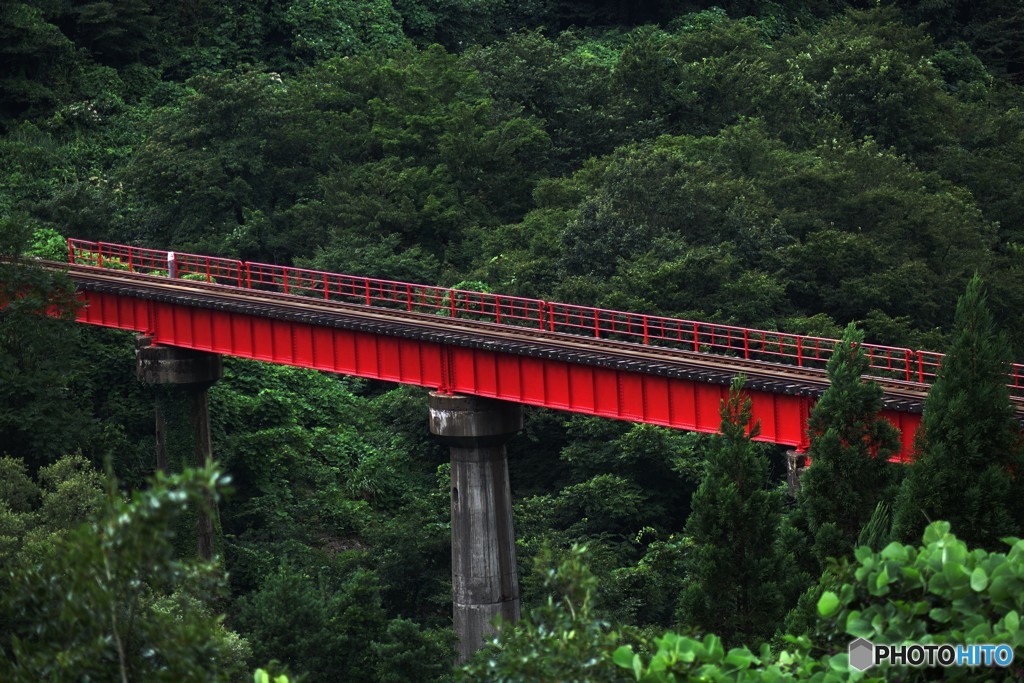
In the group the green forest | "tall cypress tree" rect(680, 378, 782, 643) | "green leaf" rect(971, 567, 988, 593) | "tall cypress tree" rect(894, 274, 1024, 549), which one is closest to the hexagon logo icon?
the green forest

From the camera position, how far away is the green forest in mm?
19500

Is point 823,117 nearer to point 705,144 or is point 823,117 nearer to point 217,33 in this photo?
point 705,144

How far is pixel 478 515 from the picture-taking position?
4531 centimetres

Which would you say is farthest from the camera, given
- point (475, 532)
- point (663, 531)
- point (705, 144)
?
point (705, 144)

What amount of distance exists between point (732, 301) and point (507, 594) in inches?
683

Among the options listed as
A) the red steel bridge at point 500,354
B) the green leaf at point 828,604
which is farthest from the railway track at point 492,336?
the green leaf at point 828,604

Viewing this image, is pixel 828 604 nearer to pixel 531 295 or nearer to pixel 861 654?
pixel 861 654

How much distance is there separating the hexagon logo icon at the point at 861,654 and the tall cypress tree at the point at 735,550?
955cm

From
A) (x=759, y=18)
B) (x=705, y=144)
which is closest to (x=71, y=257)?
(x=705, y=144)

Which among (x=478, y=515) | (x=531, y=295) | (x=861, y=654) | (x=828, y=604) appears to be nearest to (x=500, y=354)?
(x=478, y=515)

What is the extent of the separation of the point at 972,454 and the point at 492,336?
66.6 feet

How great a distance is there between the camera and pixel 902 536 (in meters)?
27.0

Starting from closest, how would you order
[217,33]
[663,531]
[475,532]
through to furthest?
[475,532], [663,531], [217,33]

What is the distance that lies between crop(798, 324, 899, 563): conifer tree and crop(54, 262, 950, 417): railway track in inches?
327
